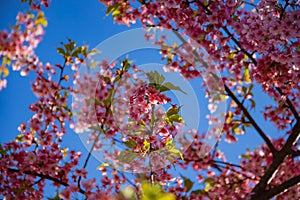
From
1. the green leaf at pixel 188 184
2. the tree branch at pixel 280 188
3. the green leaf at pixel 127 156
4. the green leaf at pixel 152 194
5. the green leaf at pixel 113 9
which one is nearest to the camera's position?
the green leaf at pixel 152 194

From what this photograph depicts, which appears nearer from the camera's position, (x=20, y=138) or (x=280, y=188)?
(x=280, y=188)

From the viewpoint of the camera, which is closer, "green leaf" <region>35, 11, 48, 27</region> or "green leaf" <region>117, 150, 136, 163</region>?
"green leaf" <region>117, 150, 136, 163</region>

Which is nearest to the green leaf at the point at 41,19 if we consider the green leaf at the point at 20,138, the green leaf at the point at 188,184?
the green leaf at the point at 20,138

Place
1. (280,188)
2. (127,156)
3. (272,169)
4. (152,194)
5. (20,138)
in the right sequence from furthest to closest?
1. (20,138)
2. (272,169)
3. (280,188)
4. (127,156)
5. (152,194)

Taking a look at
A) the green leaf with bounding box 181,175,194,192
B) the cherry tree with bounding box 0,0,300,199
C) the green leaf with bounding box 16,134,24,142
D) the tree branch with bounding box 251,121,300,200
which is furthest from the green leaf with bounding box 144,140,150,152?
the green leaf with bounding box 16,134,24,142

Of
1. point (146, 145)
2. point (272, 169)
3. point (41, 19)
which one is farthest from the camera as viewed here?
point (272, 169)

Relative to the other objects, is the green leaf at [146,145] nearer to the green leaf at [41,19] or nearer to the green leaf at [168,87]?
the green leaf at [168,87]

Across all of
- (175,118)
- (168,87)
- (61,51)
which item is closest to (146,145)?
(175,118)

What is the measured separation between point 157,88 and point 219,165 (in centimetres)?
308

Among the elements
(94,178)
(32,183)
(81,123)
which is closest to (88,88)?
(81,123)

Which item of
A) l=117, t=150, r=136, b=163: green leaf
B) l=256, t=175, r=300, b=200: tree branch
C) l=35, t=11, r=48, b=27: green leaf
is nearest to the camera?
l=117, t=150, r=136, b=163: green leaf

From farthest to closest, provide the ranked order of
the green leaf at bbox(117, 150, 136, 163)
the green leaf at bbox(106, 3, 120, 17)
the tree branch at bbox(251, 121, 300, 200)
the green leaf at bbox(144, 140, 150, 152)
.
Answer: the green leaf at bbox(106, 3, 120, 17)
the tree branch at bbox(251, 121, 300, 200)
the green leaf at bbox(117, 150, 136, 163)
the green leaf at bbox(144, 140, 150, 152)

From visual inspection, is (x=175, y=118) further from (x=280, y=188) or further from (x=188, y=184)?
(x=188, y=184)

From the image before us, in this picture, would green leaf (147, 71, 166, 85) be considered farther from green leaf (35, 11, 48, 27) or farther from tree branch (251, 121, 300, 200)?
tree branch (251, 121, 300, 200)
